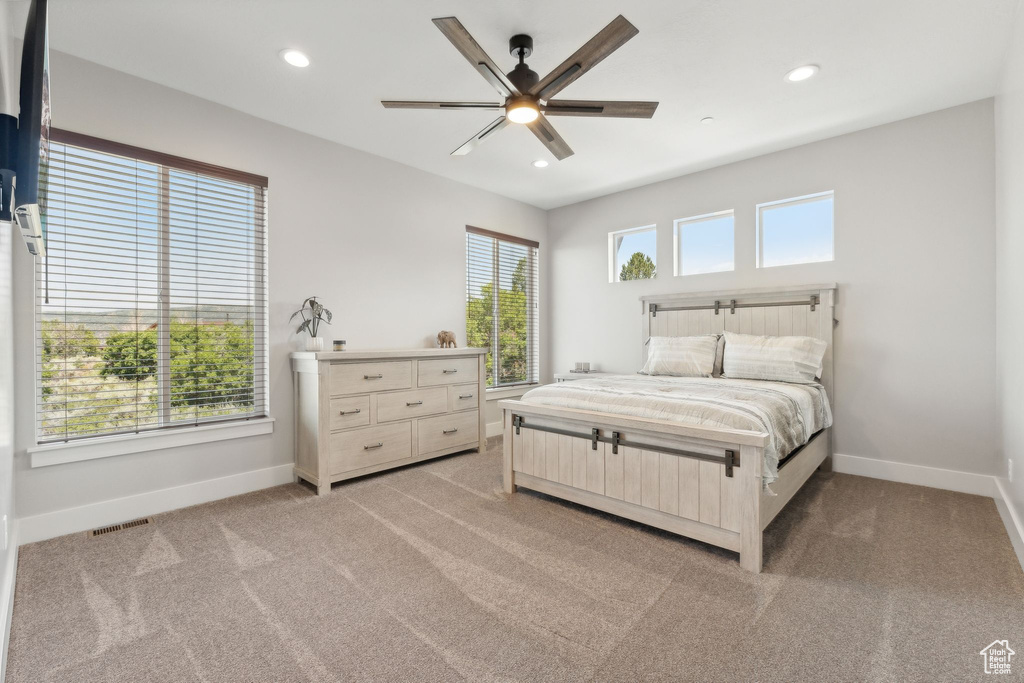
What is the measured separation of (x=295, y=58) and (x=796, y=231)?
3943mm

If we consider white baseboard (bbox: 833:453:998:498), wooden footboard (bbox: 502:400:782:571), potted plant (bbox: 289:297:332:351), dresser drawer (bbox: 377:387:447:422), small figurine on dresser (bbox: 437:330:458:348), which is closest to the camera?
wooden footboard (bbox: 502:400:782:571)

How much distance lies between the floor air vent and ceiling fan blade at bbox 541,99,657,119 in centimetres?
326

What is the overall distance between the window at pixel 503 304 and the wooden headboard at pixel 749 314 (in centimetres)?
138

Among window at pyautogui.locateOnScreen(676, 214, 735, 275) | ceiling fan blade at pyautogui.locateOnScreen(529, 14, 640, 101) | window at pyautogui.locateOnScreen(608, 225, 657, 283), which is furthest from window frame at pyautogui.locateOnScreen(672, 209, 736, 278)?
ceiling fan blade at pyautogui.locateOnScreen(529, 14, 640, 101)

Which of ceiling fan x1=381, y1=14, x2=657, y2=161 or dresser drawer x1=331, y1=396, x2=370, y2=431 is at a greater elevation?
ceiling fan x1=381, y1=14, x2=657, y2=161

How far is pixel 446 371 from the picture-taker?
395 centimetres

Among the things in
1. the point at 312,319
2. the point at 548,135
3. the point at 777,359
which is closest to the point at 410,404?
the point at 312,319

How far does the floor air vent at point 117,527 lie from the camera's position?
2.53 metres

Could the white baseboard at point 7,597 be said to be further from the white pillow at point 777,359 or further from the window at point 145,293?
the white pillow at point 777,359

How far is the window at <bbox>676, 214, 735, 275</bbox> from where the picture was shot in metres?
4.27

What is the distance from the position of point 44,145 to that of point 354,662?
183 cm

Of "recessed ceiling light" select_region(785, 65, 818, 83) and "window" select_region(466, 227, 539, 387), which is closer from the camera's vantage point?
"recessed ceiling light" select_region(785, 65, 818, 83)

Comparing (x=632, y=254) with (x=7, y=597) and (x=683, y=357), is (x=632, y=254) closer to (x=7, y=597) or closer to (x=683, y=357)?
(x=683, y=357)

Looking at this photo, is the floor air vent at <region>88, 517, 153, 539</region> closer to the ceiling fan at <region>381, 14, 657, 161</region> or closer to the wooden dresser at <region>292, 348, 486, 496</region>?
the wooden dresser at <region>292, 348, 486, 496</region>
